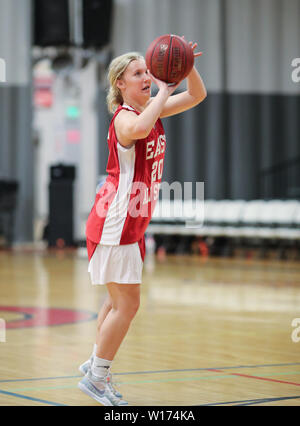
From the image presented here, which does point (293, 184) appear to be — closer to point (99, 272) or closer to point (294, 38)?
point (294, 38)

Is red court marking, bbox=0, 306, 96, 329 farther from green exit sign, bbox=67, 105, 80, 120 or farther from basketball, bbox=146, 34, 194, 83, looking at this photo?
green exit sign, bbox=67, 105, 80, 120

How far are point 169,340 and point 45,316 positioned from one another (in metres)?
1.47

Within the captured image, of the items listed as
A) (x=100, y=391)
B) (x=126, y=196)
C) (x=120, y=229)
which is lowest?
(x=100, y=391)

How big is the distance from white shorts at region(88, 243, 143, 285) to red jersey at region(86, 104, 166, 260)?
34mm

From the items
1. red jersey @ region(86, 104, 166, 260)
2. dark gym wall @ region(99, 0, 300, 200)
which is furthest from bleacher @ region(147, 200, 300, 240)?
red jersey @ region(86, 104, 166, 260)

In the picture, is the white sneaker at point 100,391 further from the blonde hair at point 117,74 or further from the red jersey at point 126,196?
the blonde hair at point 117,74

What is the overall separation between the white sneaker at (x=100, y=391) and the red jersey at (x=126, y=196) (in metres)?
0.53

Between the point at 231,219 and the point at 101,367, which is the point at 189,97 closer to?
the point at 101,367

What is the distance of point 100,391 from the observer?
324 cm

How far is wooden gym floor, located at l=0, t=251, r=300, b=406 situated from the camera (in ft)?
11.5

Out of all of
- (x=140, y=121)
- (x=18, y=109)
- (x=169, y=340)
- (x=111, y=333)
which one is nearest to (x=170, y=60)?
(x=140, y=121)

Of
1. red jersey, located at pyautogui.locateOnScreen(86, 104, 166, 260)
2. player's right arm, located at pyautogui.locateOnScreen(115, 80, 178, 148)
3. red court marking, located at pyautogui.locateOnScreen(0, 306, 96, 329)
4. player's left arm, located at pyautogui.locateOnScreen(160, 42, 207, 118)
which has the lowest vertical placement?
red court marking, located at pyautogui.locateOnScreen(0, 306, 96, 329)
